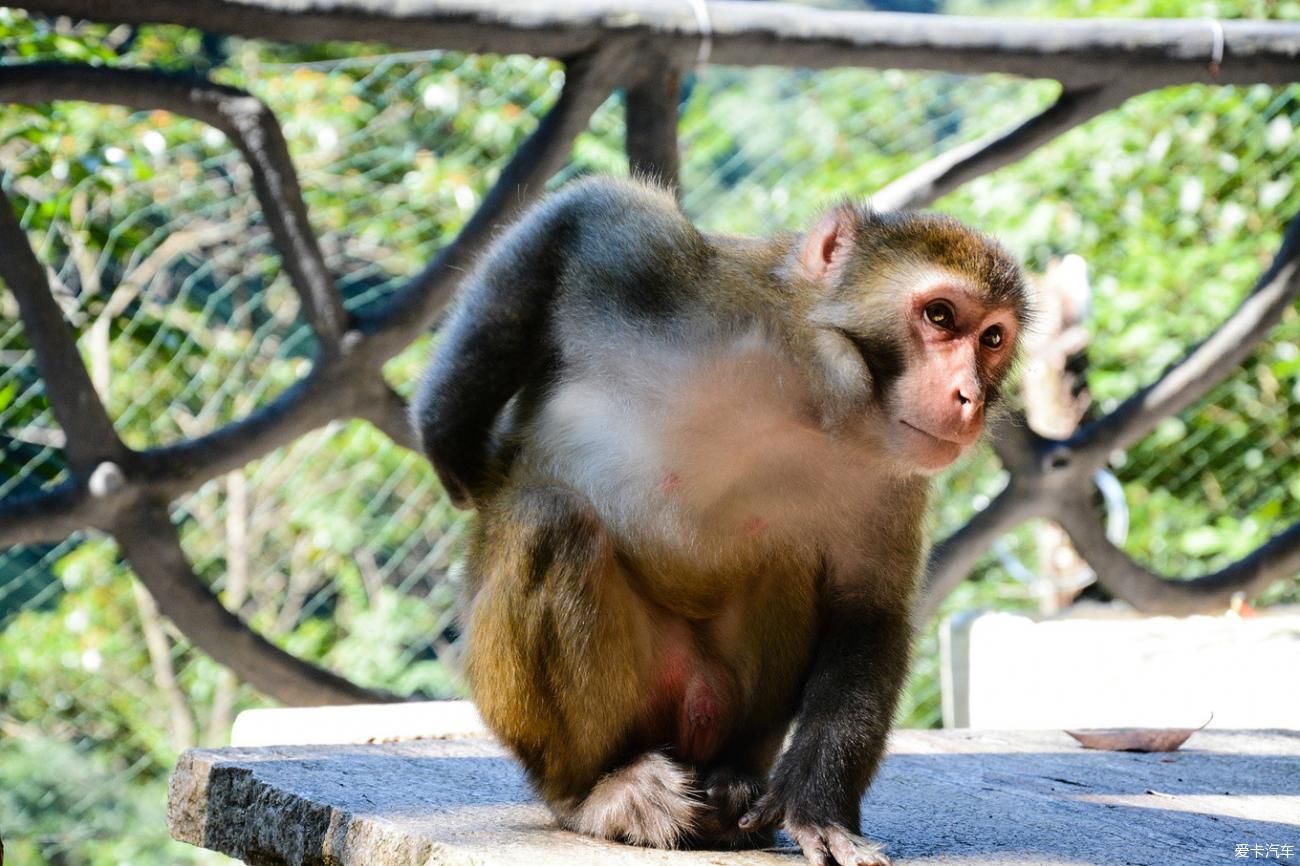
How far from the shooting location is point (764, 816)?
2273 millimetres

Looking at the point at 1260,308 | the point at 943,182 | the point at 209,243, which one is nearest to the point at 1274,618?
the point at 1260,308

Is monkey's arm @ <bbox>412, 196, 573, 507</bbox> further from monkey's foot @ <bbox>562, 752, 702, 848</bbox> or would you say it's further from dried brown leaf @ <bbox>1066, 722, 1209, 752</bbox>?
dried brown leaf @ <bbox>1066, 722, 1209, 752</bbox>

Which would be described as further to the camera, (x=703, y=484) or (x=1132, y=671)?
(x=1132, y=671)

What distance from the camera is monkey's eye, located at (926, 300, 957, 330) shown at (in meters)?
2.22

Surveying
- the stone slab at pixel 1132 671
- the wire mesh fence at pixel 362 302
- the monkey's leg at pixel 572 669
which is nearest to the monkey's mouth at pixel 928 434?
the monkey's leg at pixel 572 669

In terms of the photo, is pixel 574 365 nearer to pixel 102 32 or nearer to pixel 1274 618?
pixel 1274 618

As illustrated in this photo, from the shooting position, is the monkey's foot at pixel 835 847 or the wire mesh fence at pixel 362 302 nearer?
the monkey's foot at pixel 835 847

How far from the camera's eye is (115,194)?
5.01m

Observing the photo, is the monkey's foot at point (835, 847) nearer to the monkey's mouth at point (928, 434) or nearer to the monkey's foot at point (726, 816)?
the monkey's foot at point (726, 816)

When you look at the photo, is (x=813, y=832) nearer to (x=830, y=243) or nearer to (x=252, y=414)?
(x=830, y=243)

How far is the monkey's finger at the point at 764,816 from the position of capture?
2.27 m

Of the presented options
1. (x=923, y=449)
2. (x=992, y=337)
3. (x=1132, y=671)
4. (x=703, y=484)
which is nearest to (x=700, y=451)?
(x=703, y=484)

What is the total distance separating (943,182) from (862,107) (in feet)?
8.92

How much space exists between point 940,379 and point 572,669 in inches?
27.5
